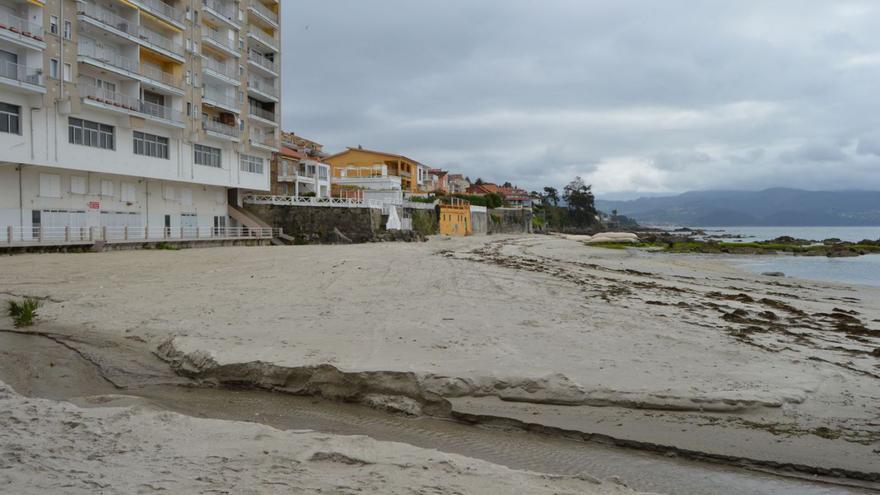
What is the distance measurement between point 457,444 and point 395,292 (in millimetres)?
8689

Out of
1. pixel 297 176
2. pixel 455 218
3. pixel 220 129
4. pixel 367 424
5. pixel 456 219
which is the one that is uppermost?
pixel 220 129

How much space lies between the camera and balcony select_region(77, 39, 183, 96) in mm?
32441

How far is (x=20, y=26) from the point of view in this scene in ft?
94.5

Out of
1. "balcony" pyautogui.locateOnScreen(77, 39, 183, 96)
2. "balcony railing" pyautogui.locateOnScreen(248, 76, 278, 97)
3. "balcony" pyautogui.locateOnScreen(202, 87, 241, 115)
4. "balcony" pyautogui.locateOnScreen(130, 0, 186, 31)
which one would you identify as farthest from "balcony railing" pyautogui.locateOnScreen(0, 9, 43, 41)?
"balcony railing" pyautogui.locateOnScreen(248, 76, 278, 97)

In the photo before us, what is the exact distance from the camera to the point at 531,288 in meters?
16.4

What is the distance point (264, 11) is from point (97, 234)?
88.2 ft

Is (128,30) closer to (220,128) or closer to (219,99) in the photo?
(219,99)

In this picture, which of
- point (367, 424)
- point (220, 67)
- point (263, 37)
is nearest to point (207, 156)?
point (220, 67)

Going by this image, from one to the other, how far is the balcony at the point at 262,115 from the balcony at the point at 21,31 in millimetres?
19735

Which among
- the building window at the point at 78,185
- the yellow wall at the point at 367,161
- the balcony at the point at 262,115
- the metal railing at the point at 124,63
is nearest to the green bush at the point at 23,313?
the building window at the point at 78,185

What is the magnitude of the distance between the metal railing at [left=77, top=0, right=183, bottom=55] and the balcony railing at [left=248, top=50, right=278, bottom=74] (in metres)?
9.22

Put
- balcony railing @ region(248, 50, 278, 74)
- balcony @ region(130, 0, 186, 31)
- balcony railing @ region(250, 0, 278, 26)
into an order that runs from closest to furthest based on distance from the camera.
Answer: balcony @ region(130, 0, 186, 31) → balcony railing @ region(250, 0, 278, 26) → balcony railing @ region(248, 50, 278, 74)

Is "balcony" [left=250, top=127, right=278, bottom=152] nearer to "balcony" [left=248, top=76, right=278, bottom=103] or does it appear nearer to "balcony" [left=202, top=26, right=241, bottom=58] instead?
Result: "balcony" [left=248, top=76, right=278, bottom=103]

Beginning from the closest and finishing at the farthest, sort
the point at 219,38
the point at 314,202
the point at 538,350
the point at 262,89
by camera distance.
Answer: the point at 538,350, the point at 219,38, the point at 314,202, the point at 262,89
